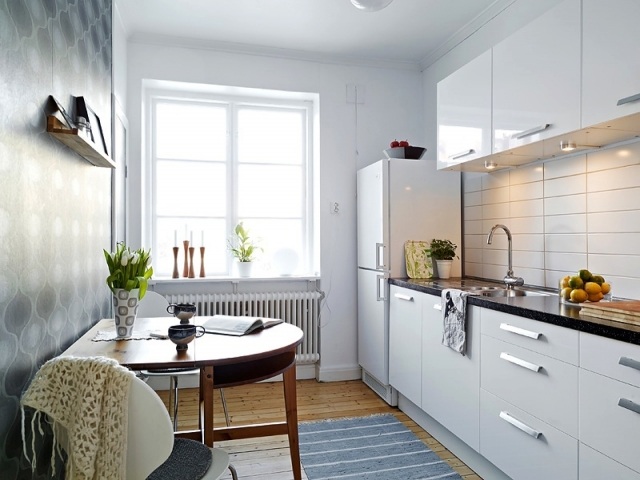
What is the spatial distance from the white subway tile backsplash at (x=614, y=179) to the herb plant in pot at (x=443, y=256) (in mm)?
1137

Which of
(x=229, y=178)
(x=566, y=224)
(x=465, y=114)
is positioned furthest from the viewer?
(x=229, y=178)

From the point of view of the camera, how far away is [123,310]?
204 centimetres

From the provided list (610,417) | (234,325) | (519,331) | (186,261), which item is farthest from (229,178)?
(610,417)

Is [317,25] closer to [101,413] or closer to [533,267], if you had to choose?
[533,267]

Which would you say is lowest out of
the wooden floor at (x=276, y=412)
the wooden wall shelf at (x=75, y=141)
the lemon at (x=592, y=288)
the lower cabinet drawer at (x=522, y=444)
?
the wooden floor at (x=276, y=412)

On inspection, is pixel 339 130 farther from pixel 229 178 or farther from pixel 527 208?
pixel 527 208

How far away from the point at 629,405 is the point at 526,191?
5.65ft

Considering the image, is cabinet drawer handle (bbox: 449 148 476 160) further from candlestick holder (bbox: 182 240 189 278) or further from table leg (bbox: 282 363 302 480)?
candlestick holder (bbox: 182 240 189 278)

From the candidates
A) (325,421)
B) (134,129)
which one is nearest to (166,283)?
(134,129)

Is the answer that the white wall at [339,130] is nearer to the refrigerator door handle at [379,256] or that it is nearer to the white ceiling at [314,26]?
the white ceiling at [314,26]

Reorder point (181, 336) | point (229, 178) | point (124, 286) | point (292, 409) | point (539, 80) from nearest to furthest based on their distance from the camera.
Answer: point (181, 336), point (124, 286), point (292, 409), point (539, 80), point (229, 178)

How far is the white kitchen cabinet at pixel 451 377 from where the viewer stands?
2377 millimetres

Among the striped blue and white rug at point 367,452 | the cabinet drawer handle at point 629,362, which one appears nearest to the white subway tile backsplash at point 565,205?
the cabinet drawer handle at point 629,362

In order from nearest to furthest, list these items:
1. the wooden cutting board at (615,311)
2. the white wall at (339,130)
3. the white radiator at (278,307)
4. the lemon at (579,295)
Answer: the wooden cutting board at (615,311) < the lemon at (579,295) < the white radiator at (278,307) < the white wall at (339,130)
